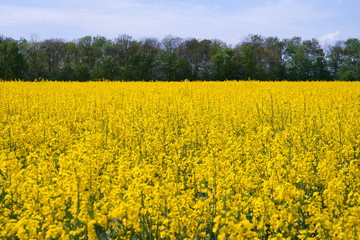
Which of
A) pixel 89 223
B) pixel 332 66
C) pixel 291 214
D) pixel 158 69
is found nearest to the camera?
pixel 89 223

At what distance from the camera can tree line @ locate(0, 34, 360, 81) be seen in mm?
43438

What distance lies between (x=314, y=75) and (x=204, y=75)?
17635 millimetres

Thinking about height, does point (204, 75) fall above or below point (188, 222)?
above

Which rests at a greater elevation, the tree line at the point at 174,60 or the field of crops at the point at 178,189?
the tree line at the point at 174,60

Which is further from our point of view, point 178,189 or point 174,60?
point 174,60

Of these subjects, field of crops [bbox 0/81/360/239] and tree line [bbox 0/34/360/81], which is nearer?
field of crops [bbox 0/81/360/239]

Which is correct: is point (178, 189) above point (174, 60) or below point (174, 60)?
below

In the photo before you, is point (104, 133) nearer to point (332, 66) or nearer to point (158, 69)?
point (158, 69)

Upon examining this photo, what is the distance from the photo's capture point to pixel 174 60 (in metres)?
43.9

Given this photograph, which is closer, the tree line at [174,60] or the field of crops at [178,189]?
the field of crops at [178,189]

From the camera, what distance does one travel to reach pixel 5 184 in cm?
468

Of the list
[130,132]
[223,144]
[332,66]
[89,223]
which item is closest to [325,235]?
[89,223]

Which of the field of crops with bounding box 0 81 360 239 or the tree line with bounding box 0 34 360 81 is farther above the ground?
the tree line with bounding box 0 34 360 81

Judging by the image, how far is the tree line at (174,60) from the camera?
43.4 meters
